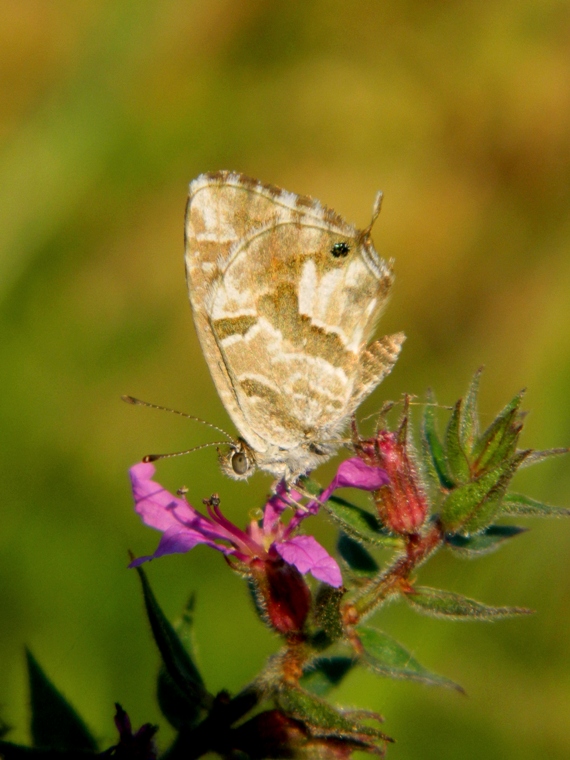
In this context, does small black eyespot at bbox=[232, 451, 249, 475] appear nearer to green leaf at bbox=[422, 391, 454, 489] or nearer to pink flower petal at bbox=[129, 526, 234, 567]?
pink flower petal at bbox=[129, 526, 234, 567]

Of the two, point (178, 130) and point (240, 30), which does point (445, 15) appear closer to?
point (240, 30)

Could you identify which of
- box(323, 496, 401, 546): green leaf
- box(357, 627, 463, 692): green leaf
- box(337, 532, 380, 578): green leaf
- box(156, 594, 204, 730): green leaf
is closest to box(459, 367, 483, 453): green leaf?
box(323, 496, 401, 546): green leaf

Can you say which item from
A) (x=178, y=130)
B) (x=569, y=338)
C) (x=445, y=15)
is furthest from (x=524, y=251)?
(x=178, y=130)

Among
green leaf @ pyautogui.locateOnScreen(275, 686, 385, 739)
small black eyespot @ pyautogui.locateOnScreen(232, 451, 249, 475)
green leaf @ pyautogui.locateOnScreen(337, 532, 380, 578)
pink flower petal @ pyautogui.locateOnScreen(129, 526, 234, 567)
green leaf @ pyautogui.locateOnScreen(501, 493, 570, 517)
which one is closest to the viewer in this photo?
green leaf @ pyautogui.locateOnScreen(275, 686, 385, 739)

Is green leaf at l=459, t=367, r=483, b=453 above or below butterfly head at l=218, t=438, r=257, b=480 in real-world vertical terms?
above

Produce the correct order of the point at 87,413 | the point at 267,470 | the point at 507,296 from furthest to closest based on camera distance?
the point at 507,296, the point at 87,413, the point at 267,470

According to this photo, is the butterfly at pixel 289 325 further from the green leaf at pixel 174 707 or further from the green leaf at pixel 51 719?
the green leaf at pixel 51 719

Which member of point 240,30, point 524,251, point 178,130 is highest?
point 240,30
